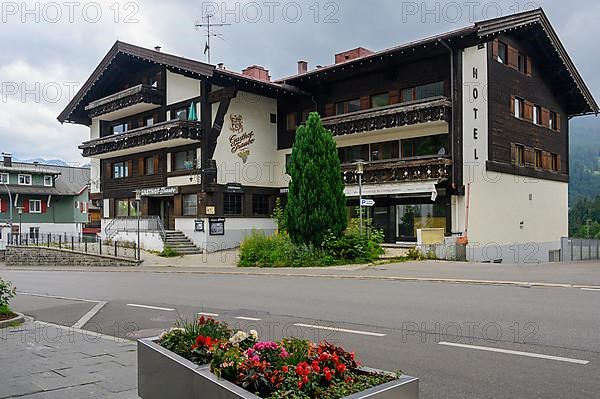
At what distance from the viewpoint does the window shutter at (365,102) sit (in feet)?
105

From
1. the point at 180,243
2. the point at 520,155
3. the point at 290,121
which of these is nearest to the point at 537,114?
the point at 520,155

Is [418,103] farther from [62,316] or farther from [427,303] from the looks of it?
[62,316]

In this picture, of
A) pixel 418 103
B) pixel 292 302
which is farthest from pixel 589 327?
pixel 418 103

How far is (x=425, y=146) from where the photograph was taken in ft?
95.9

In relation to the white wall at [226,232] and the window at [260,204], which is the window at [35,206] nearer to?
the white wall at [226,232]

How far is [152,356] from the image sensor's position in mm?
5145

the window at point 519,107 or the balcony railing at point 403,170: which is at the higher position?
the window at point 519,107

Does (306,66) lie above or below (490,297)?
above

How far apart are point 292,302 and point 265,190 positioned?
76.1 ft

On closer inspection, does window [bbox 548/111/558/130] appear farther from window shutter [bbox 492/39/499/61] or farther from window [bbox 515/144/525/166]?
window shutter [bbox 492/39/499/61]

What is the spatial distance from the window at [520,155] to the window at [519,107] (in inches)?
64.5

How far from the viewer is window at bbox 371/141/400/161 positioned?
30.5m

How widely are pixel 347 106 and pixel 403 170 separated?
21.0ft

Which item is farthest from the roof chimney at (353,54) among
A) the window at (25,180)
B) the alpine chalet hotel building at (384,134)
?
the window at (25,180)
